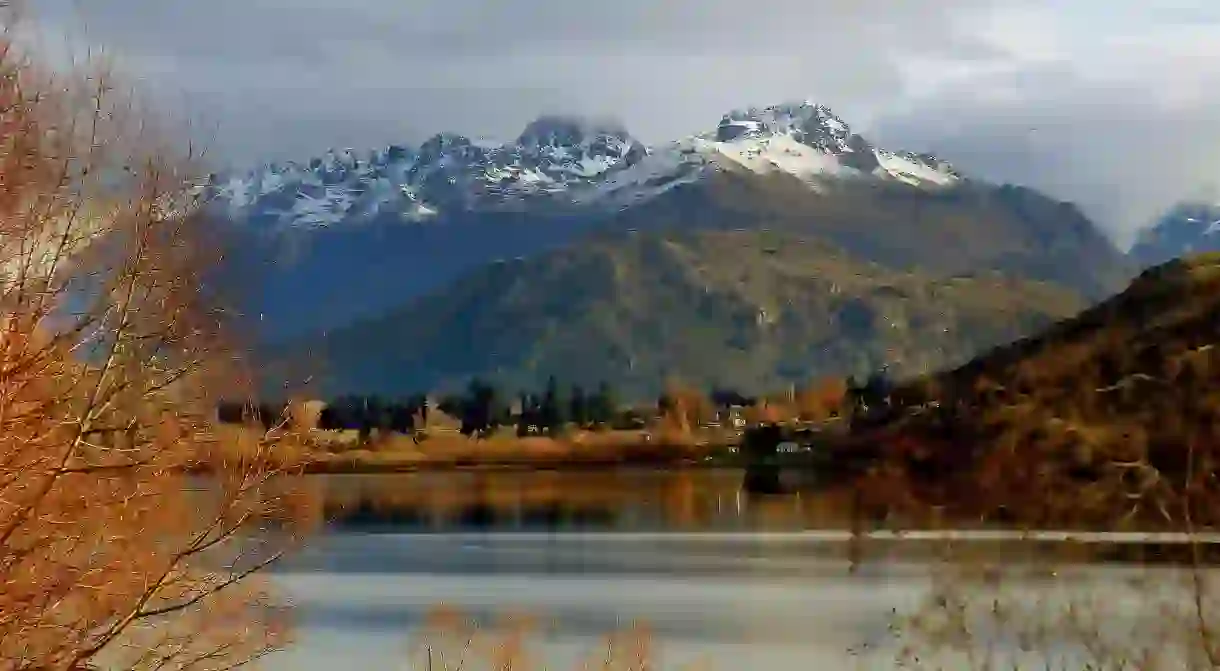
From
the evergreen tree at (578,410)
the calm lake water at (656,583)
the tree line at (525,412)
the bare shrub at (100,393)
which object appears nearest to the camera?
the bare shrub at (100,393)

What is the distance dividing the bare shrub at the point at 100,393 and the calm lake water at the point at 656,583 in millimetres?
5519

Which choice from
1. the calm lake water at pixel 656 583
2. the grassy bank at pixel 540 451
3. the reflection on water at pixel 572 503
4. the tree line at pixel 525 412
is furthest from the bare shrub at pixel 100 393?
the tree line at pixel 525 412

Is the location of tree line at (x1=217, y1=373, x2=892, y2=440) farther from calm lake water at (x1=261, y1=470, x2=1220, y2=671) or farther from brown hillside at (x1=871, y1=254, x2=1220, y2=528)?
brown hillside at (x1=871, y1=254, x2=1220, y2=528)

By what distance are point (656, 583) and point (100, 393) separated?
108ft

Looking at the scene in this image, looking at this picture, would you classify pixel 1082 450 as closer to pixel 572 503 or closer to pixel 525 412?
pixel 572 503

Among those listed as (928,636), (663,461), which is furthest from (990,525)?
(663,461)

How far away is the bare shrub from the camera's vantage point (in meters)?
11.1

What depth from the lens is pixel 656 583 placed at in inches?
1720

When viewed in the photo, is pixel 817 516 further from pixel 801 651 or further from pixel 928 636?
pixel 928 636

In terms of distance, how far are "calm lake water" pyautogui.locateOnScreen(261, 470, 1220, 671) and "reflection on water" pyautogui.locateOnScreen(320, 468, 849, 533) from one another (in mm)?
258

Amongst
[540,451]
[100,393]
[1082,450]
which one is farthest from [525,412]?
[100,393]

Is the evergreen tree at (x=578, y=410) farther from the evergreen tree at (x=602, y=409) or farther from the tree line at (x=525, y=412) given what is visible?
the evergreen tree at (x=602, y=409)

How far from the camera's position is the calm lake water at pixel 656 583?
28.0 metres

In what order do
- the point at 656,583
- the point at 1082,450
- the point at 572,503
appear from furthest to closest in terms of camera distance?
the point at 572,503 → the point at 656,583 → the point at 1082,450
